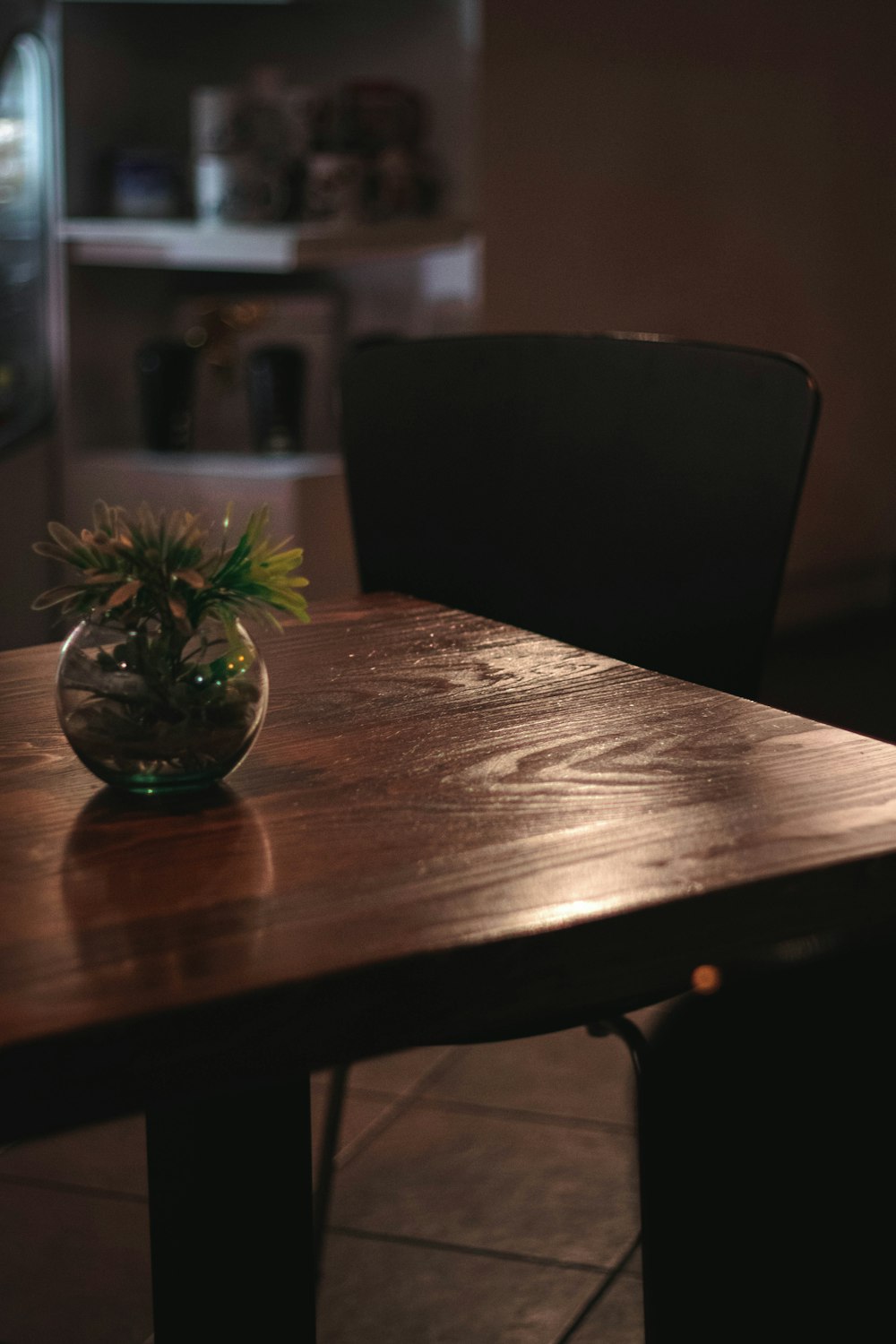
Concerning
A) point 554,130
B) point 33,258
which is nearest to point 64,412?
point 33,258

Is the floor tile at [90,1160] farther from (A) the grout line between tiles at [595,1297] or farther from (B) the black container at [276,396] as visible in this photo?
(B) the black container at [276,396]

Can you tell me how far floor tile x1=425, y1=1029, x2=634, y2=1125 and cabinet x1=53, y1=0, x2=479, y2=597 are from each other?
4.03ft

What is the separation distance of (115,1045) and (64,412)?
275cm

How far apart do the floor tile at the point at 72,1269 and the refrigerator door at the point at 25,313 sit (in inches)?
59.4

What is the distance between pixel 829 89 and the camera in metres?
4.08

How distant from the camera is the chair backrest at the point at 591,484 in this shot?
50.3 inches

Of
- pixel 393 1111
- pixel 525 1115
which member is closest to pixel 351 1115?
pixel 393 1111

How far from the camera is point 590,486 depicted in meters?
1.41

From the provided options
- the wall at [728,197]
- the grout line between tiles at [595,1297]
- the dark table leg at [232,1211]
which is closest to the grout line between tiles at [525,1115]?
the grout line between tiles at [595,1297]

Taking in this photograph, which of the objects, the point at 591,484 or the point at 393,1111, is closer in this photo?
the point at 591,484

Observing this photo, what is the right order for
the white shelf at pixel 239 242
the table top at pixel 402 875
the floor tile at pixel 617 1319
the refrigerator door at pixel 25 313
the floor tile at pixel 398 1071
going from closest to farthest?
1. the table top at pixel 402 875
2. the floor tile at pixel 617 1319
3. the floor tile at pixel 398 1071
4. the white shelf at pixel 239 242
5. the refrigerator door at pixel 25 313

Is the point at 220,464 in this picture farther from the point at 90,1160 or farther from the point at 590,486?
the point at 590,486

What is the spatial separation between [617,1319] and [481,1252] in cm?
16

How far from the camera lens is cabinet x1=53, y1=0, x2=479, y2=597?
2975 millimetres
